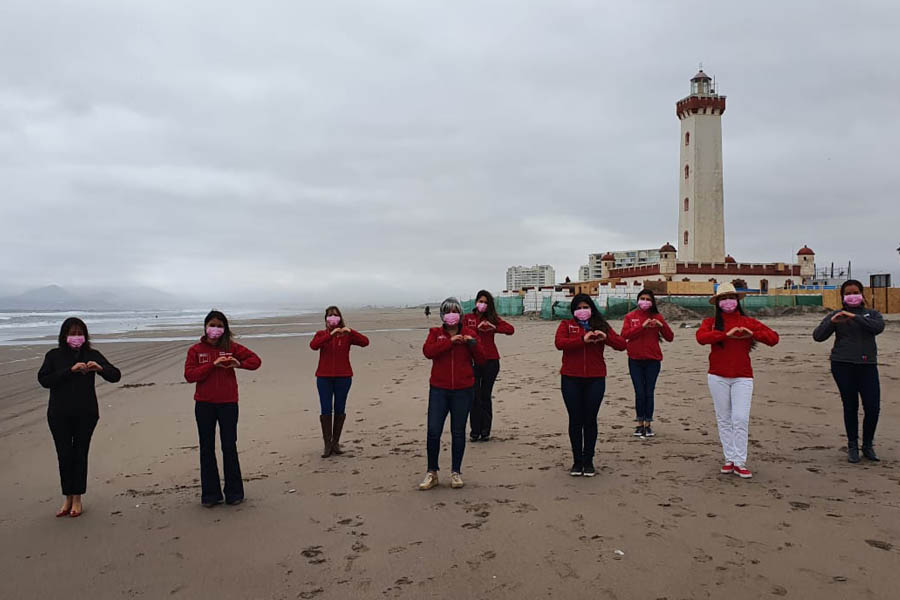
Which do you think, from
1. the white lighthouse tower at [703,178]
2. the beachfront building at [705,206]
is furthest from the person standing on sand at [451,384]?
the white lighthouse tower at [703,178]

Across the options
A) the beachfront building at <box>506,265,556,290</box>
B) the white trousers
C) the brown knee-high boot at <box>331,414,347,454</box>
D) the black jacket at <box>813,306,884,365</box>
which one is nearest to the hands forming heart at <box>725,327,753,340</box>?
the white trousers

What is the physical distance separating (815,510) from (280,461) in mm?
4935

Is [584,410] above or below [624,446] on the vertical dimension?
above

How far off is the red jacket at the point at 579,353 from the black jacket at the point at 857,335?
2.11 m

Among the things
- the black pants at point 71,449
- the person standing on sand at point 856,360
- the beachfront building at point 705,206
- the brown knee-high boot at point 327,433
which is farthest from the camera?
the beachfront building at point 705,206

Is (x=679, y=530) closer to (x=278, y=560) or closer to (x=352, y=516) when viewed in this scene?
(x=352, y=516)

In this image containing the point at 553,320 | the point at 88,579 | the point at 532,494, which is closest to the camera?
the point at 88,579

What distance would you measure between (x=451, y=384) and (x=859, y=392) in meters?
4.03

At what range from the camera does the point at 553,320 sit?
32.9m

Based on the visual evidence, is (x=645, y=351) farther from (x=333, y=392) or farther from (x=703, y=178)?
(x=703, y=178)

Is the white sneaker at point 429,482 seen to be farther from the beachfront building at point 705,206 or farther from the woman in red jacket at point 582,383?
the beachfront building at point 705,206

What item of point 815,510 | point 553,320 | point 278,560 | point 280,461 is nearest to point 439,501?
point 278,560

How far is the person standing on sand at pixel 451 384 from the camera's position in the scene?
17.2 feet

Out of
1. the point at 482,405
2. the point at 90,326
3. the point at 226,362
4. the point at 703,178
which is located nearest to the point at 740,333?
the point at 482,405
